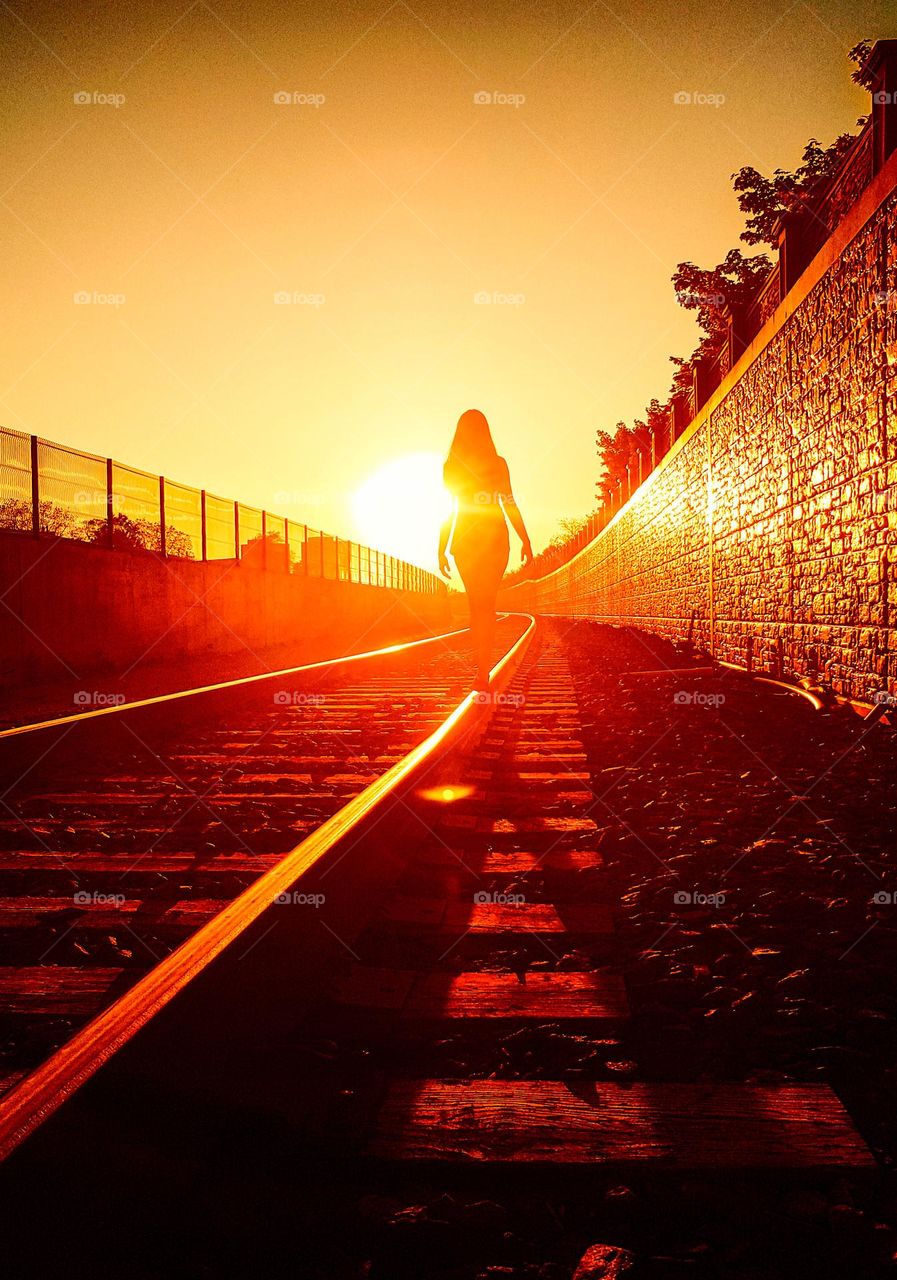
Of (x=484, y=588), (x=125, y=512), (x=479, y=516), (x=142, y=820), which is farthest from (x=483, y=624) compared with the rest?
(x=125, y=512)

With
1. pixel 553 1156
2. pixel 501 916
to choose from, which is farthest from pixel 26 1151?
pixel 501 916

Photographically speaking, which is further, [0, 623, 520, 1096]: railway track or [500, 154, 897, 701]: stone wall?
[500, 154, 897, 701]: stone wall

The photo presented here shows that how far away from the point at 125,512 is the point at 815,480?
12028mm

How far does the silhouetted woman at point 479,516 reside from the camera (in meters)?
6.73

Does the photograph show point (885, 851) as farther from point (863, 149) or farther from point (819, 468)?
point (863, 149)

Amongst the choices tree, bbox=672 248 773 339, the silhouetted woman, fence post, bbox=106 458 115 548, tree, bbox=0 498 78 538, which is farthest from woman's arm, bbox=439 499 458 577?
tree, bbox=672 248 773 339

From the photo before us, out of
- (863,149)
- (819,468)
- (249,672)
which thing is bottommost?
(249,672)

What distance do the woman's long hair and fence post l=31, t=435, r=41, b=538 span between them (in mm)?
8482

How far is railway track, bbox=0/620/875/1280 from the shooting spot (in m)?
1.20

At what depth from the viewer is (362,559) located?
38.1 meters

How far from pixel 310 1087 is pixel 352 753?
4175 millimetres

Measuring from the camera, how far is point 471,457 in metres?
6.69

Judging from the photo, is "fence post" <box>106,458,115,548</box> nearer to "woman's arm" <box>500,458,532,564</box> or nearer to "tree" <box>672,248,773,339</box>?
"woman's arm" <box>500,458,532,564</box>

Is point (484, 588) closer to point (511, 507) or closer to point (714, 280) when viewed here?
point (511, 507)
